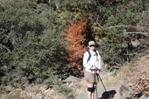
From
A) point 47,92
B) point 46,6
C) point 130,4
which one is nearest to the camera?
point 47,92

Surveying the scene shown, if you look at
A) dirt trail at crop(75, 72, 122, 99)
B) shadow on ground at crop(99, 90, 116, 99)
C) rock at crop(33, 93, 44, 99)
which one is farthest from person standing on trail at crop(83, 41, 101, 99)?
rock at crop(33, 93, 44, 99)

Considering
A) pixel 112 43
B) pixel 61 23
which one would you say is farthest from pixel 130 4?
pixel 61 23

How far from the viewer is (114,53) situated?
69.6 feet

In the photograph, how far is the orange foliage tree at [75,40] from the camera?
921 inches

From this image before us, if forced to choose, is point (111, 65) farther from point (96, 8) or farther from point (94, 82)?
point (94, 82)

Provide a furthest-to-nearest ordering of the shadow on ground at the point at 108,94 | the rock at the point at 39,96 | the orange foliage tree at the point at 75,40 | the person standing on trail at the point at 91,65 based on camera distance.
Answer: the orange foliage tree at the point at 75,40, the rock at the point at 39,96, the shadow on ground at the point at 108,94, the person standing on trail at the point at 91,65

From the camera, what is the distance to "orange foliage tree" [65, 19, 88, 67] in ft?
76.7

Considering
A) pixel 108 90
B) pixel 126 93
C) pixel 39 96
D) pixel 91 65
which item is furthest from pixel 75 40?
pixel 126 93

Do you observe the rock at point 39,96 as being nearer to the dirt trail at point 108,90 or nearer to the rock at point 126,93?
the dirt trail at point 108,90

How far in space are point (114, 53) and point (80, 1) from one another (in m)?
5.34

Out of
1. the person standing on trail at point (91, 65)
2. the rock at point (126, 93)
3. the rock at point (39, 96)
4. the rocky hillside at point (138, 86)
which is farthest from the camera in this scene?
the rock at point (39, 96)

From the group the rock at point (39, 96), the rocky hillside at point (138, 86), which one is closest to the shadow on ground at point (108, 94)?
the rocky hillside at point (138, 86)

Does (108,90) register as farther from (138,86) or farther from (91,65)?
(138,86)

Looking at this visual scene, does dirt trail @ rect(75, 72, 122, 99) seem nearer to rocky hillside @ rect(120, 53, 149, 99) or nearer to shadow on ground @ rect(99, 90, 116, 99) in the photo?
shadow on ground @ rect(99, 90, 116, 99)
